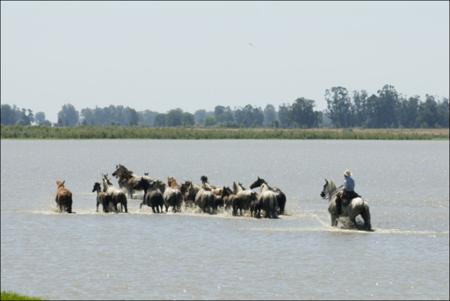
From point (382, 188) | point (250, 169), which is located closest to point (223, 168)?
point (250, 169)

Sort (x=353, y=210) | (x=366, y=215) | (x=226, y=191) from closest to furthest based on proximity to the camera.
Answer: (x=353, y=210) → (x=366, y=215) → (x=226, y=191)

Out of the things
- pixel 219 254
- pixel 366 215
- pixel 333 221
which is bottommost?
pixel 219 254

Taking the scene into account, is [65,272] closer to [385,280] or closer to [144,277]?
[144,277]

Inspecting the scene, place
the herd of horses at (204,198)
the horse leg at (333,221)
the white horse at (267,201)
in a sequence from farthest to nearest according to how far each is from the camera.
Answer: the herd of horses at (204,198) < the white horse at (267,201) < the horse leg at (333,221)

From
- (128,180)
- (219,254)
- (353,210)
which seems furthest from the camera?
(128,180)

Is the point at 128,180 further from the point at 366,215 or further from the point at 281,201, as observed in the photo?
the point at 366,215

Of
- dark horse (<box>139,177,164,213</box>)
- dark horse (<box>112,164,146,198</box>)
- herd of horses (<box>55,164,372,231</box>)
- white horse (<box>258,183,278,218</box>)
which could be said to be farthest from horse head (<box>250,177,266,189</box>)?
dark horse (<box>112,164,146,198</box>)

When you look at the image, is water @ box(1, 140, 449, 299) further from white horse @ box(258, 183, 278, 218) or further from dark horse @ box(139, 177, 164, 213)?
white horse @ box(258, 183, 278, 218)

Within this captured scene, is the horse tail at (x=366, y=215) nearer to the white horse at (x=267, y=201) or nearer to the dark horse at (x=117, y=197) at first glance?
the white horse at (x=267, y=201)

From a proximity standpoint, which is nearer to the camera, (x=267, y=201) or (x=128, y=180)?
(x=267, y=201)

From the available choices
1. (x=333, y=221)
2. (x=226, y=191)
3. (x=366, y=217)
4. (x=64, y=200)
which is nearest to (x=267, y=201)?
(x=226, y=191)

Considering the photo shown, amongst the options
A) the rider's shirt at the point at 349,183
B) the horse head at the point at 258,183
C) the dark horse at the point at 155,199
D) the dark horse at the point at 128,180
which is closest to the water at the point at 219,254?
the dark horse at the point at 155,199

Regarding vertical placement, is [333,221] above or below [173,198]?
below

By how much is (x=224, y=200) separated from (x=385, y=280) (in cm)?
1610
